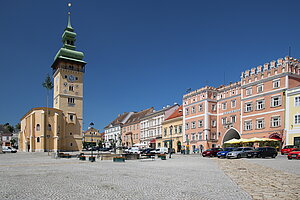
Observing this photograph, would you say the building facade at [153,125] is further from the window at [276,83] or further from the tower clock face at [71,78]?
the window at [276,83]

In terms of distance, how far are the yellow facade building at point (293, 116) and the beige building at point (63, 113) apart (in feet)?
165

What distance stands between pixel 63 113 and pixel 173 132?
2889cm

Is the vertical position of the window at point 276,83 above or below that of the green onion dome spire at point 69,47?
below

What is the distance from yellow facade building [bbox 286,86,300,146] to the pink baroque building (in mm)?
896

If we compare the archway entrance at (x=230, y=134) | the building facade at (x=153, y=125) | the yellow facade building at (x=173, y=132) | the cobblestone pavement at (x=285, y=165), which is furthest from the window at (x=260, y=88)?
the building facade at (x=153, y=125)

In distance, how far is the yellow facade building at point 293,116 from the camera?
1528 inches

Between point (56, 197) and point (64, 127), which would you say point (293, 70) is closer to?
point (56, 197)

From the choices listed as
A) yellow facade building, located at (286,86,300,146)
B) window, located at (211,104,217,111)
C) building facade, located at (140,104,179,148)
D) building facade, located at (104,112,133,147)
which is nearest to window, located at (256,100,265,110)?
yellow facade building, located at (286,86,300,146)

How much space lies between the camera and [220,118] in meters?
55.9

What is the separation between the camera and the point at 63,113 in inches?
2864

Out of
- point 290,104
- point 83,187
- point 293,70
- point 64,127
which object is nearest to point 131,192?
point 83,187

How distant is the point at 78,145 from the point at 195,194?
6759cm

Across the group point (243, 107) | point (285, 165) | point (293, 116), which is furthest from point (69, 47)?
point (285, 165)

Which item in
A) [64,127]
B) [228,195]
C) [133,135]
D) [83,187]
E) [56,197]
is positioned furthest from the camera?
[133,135]
